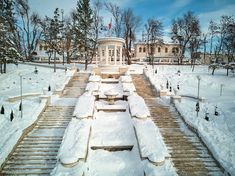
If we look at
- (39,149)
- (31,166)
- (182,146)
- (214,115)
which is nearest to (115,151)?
(182,146)

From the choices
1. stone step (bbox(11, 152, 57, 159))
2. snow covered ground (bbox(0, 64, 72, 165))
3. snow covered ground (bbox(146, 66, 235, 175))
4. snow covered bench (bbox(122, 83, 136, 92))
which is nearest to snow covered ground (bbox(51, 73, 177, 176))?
stone step (bbox(11, 152, 57, 159))

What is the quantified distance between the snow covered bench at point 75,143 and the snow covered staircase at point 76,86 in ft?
24.7

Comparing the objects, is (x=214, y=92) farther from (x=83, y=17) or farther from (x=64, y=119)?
(x=83, y=17)

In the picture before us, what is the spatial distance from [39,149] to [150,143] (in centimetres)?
549

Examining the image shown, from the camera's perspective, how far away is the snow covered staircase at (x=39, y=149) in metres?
10.1

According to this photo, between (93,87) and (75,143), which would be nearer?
(75,143)

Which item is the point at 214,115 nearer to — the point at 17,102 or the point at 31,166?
the point at 31,166

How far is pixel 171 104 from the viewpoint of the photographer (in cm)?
1786

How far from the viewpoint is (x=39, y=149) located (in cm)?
1155

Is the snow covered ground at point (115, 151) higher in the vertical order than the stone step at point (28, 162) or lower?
higher

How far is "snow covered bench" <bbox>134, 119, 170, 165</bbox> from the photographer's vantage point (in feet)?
32.5

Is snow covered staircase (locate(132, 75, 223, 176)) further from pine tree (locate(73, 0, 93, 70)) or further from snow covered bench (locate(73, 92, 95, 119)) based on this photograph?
pine tree (locate(73, 0, 93, 70))

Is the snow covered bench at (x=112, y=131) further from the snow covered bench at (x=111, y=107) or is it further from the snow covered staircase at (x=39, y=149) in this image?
the snow covered staircase at (x=39, y=149)

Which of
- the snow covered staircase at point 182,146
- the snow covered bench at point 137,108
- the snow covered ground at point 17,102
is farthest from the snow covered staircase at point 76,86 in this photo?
the snow covered staircase at point 182,146
